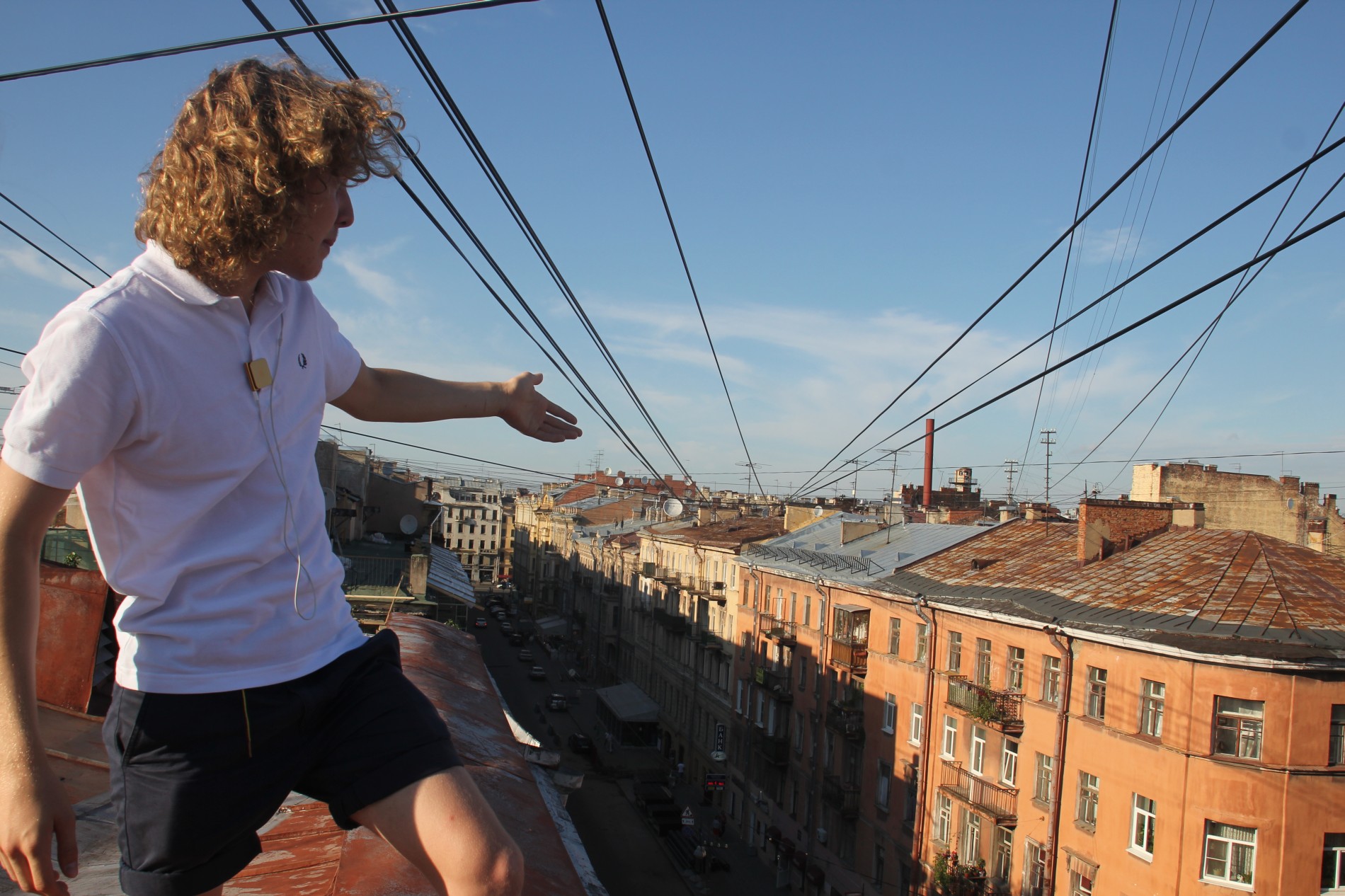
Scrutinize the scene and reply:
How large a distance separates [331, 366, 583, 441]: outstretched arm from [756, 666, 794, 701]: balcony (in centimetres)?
2691

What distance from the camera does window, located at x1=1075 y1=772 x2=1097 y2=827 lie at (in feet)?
51.1

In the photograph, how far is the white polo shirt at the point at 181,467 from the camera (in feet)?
4.95

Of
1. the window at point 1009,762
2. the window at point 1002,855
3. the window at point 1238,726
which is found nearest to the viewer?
the window at point 1238,726

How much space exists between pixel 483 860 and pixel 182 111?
1566 mm

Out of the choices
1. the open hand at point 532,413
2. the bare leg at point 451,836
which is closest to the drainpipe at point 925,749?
the open hand at point 532,413

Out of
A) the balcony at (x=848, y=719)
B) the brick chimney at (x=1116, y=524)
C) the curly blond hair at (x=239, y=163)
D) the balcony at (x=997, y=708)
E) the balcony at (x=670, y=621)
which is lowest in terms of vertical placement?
the balcony at (x=670, y=621)

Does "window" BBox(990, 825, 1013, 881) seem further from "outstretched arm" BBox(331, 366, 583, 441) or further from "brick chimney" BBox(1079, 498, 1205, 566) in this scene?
"outstretched arm" BBox(331, 366, 583, 441)

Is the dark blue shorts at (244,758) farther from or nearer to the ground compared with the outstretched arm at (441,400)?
nearer to the ground

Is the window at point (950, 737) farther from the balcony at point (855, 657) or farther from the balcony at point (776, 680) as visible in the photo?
the balcony at point (776, 680)

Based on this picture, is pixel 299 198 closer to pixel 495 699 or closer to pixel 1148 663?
pixel 495 699

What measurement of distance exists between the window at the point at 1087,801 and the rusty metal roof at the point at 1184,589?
273 cm

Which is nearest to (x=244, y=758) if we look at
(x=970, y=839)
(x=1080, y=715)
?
(x=1080, y=715)

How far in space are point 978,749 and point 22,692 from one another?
19.7 metres

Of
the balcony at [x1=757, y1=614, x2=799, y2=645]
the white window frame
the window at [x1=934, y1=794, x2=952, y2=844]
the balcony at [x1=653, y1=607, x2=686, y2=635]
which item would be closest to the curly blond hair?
the white window frame
